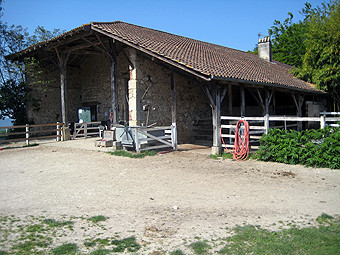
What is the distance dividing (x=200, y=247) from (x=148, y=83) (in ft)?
29.4

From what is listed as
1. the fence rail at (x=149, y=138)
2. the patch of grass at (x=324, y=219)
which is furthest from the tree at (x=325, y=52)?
the patch of grass at (x=324, y=219)

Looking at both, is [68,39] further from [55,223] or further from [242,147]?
[55,223]

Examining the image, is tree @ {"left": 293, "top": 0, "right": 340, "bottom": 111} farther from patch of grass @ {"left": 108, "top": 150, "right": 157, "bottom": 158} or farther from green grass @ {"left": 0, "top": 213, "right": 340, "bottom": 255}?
green grass @ {"left": 0, "top": 213, "right": 340, "bottom": 255}

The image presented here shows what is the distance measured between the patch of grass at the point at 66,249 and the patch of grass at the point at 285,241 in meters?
1.61

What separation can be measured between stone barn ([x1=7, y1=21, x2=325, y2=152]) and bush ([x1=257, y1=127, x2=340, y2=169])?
1.88 metres

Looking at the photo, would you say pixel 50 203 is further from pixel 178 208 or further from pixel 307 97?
pixel 307 97

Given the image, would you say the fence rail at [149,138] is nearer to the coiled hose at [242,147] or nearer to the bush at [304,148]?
the coiled hose at [242,147]

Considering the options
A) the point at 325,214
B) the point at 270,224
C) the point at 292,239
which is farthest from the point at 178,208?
the point at 325,214

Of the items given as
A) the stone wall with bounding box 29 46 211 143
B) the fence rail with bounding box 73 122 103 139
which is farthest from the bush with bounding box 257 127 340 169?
the fence rail with bounding box 73 122 103 139

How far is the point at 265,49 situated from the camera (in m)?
20.5

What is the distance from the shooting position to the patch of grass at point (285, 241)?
3176 millimetres

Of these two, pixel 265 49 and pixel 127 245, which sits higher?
pixel 265 49

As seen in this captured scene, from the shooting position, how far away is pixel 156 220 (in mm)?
4227

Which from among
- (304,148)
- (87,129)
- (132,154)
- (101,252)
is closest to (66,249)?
(101,252)
